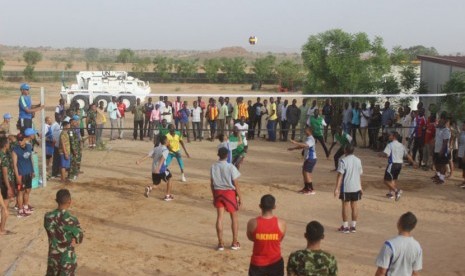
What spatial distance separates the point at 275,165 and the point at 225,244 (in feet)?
23.7

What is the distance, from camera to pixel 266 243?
6266 millimetres

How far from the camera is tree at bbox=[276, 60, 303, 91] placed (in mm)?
50266

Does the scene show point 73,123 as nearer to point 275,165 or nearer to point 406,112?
point 275,165

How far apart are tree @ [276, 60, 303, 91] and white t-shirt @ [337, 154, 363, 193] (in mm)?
39665

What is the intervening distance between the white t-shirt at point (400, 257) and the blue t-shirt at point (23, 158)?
739 centimetres

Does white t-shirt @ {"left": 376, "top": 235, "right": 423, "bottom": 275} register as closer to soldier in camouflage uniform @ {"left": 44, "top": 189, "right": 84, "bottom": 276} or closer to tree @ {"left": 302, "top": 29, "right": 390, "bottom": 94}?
soldier in camouflage uniform @ {"left": 44, "top": 189, "right": 84, "bottom": 276}

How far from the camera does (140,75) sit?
185 feet

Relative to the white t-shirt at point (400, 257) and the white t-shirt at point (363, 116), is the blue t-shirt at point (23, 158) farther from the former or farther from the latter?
the white t-shirt at point (363, 116)

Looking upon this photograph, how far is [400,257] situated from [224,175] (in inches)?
151

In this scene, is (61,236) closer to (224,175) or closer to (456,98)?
(224,175)

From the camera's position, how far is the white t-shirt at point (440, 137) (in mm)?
13805

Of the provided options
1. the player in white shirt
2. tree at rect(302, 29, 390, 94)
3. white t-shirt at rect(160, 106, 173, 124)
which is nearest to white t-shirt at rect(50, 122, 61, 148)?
white t-shirt at rect(160, 106, 173, 124)

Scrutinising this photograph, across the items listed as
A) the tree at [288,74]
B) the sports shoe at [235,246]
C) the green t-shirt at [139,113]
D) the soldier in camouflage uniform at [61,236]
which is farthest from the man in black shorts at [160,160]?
the tree at [288,74]

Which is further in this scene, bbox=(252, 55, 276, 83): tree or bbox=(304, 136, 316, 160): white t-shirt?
bbox=(252, 55, 276, 83): tree
